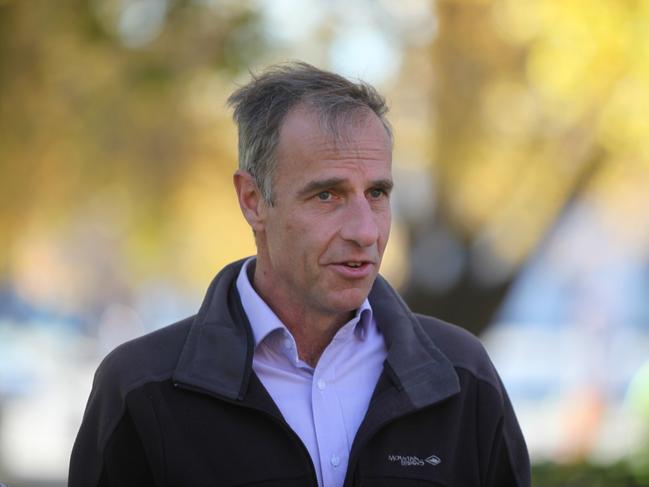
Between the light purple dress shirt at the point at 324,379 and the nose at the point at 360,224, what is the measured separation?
299 mm

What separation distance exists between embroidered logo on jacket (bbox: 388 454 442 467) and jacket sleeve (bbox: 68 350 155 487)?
0.65 metres

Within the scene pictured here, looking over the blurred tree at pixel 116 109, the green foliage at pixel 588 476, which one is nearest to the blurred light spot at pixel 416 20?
the blurred tree at pixel 116 109

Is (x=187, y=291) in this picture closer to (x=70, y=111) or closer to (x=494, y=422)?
(x=70, y=111)

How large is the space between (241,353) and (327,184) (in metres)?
0.51

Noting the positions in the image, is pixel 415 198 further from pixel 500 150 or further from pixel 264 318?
pixel 264 318

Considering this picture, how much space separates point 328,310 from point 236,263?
50 centimetres

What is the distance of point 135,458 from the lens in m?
3.24

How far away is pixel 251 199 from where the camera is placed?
3.53m

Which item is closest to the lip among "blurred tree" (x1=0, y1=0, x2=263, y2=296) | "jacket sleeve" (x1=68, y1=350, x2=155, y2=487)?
"jacket sleeve" (x1=68, y1=350, x2=155, y2=487)

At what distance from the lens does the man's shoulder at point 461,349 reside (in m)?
3.48

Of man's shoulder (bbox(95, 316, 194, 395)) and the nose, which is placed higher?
the nose

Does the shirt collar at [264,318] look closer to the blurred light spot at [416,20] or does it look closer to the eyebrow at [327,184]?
the eyebrow at [327,184]

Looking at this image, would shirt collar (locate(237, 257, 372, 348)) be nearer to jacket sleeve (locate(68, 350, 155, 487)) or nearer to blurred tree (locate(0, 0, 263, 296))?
jacket sleeve (locate(68, 350, 155, 487))

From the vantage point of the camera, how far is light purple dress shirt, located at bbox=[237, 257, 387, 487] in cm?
325
